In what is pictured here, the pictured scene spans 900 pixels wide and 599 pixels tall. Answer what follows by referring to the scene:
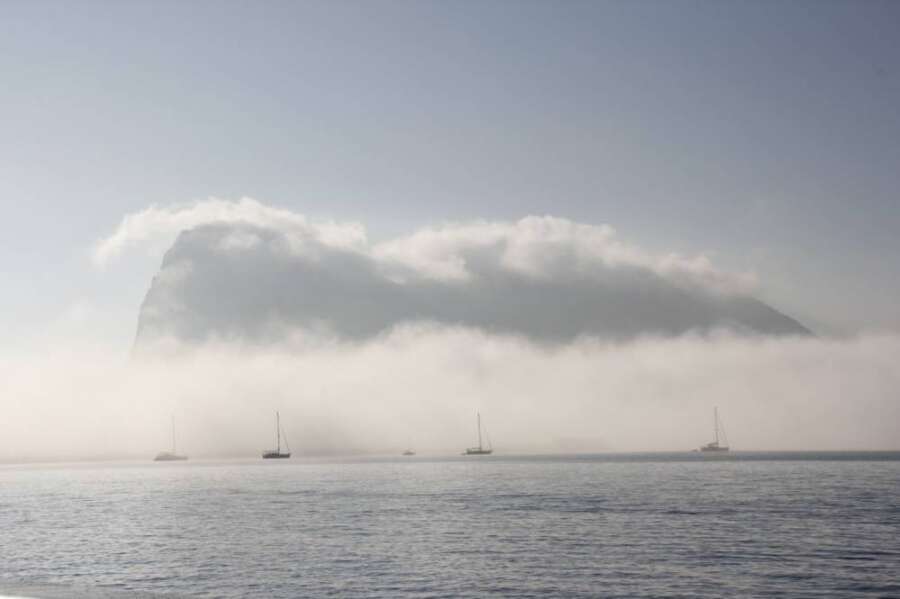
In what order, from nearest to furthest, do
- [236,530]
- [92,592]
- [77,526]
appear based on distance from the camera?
[92,592] < [236,530] < [77,526]

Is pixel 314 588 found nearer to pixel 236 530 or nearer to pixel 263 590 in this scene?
pixel 263 590

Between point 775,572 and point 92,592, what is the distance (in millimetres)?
33937

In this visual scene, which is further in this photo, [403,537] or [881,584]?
[403,537]

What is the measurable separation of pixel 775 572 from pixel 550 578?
10425 millimetres

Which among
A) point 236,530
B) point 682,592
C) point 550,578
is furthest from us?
point 236,530

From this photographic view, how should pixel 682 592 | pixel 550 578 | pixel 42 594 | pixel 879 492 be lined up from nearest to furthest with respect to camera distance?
pixel 42 594 < pixel 682 592 < pixel 550 578 < pixel 879 492

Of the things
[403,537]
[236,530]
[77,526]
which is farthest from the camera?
[77,526]

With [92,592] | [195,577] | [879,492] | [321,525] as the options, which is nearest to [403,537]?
[321,525]

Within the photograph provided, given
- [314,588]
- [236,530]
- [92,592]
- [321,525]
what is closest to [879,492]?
[321,525]

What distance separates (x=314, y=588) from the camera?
35.7 meters

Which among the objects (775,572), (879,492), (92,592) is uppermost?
(92,592)

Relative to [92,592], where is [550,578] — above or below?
below

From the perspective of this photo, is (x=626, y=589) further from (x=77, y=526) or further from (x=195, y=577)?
(x=77, y=526)

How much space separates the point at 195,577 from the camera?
132ft
